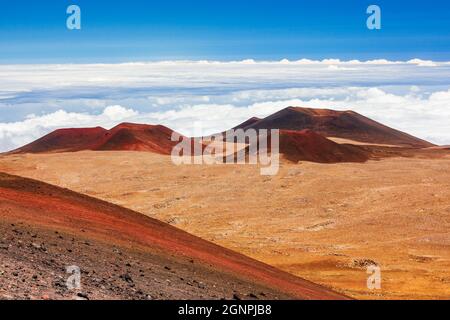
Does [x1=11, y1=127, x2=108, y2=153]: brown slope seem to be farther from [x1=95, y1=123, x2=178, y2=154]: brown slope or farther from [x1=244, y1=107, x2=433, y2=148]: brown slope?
[x1=244, y1=107, x2=433, y2=148]: brown slope

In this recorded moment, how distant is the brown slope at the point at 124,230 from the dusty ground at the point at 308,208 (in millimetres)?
6769

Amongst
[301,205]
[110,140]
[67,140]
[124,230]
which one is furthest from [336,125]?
[124,230]

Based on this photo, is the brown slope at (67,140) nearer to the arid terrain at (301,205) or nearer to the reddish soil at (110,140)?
the reddish soil at (110,140)

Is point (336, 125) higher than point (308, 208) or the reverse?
higher

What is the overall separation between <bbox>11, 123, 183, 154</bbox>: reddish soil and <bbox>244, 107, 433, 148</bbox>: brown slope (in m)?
56.8

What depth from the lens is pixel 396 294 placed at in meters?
26.8

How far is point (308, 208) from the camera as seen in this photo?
53.2 meters

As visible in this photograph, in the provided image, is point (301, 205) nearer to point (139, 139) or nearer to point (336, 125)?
point (139, 139)

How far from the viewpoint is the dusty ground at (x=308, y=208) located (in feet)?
110

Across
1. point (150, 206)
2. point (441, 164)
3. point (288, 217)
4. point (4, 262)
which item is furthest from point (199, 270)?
point (441, 164)

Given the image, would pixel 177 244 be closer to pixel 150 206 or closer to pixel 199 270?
pixel 199 270

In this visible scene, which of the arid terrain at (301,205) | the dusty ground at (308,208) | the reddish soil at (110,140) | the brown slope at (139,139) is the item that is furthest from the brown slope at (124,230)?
the brown slope at (139,139)

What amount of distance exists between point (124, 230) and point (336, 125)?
488 feet
